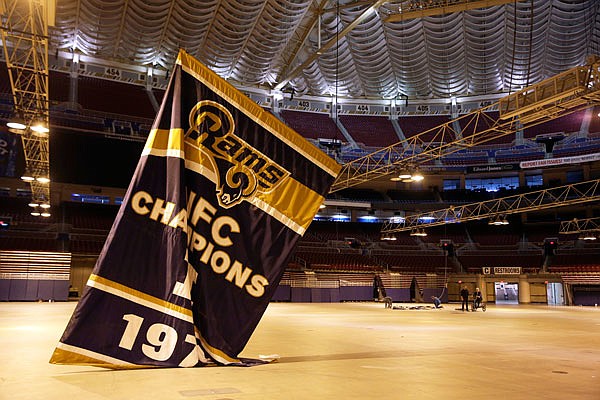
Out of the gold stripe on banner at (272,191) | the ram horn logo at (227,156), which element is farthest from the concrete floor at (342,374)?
the ram horn logo at (227,156)

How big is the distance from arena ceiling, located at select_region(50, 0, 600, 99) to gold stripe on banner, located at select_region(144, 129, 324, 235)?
96.2ft

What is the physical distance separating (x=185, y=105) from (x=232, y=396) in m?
3.74

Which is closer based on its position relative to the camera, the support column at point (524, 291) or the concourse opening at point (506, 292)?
the support column at point (524, 291)

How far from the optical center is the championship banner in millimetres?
6012

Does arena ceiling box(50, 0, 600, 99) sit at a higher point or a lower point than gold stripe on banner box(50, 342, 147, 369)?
higher

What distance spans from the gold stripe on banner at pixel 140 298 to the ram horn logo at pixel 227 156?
1484 millimetres

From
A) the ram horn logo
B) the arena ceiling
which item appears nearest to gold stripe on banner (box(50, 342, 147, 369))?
the ram horn logo

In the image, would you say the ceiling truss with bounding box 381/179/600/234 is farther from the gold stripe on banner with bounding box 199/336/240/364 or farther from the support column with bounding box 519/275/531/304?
the gold stripe on banner with bounding box 199/336/240/364

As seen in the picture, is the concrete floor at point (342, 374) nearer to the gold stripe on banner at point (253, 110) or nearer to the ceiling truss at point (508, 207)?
the gold stripe on banner at point (253, 110)

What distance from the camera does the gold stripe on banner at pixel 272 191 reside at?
6.57 metres

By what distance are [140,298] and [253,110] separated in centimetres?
292

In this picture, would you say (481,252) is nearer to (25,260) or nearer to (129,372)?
(25,260)

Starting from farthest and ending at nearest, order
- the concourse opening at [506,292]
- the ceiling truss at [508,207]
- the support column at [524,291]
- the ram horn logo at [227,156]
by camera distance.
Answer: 1. the concourse opening at [506,292]
2. the support column at [524,291]
3. the ceiling truss at [508,207]
4. the ram horn logo at [227,156]

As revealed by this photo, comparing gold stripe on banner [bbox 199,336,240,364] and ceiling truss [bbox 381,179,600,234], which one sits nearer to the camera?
gold stripe on banner [bbox 199,336,240,364]
